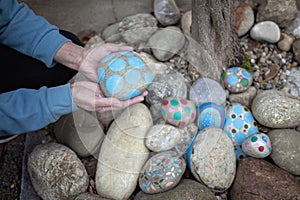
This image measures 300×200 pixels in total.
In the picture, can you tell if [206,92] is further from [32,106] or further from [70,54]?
[32,106]

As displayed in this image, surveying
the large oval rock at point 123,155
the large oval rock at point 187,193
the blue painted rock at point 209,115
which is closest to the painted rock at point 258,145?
the blue painted rock at point 209,115

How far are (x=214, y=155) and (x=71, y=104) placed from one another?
0.59m

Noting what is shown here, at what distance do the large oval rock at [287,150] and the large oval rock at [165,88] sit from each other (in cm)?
43

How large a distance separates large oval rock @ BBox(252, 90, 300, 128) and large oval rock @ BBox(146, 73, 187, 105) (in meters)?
0.35

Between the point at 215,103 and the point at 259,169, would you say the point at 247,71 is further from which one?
the point at 259,169

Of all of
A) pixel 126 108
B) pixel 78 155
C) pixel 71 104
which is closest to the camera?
pixel 71 104

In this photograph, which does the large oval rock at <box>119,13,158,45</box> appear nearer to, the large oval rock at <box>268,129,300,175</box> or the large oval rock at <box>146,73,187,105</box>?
the large oval rock at <box>146,73,187,105</box>

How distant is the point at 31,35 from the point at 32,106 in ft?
1.24

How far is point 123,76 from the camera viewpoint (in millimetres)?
1293

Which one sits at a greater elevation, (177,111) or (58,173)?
(177,111)

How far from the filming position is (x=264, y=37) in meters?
1.85

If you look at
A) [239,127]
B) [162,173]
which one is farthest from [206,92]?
[162,173]

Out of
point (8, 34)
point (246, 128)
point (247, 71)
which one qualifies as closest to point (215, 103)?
point (246, 128)

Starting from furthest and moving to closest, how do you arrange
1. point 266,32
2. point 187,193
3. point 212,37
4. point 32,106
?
point 266,32
point 212,37
point 187,193
point 32,106
